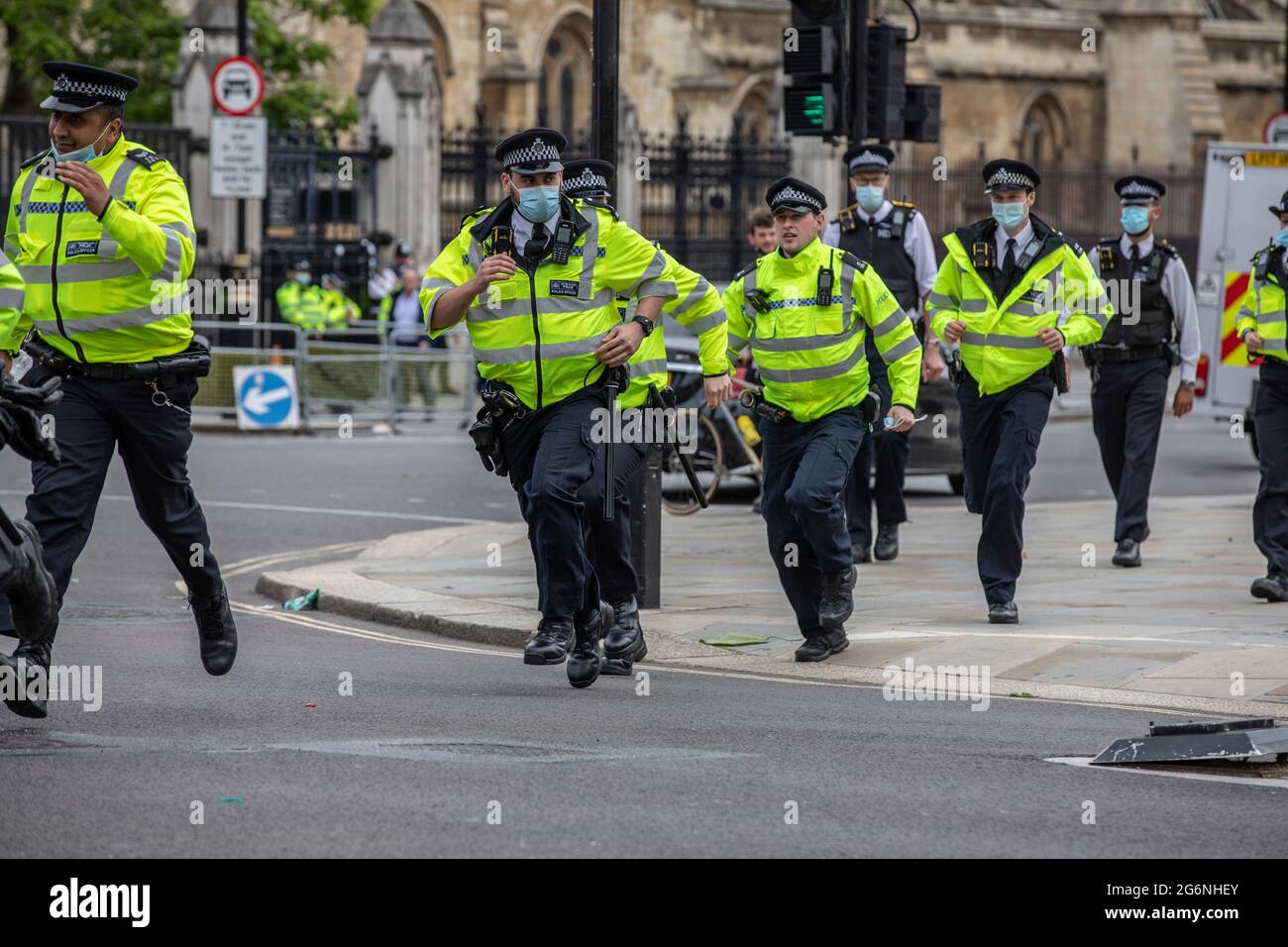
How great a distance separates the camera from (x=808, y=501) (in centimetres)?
898

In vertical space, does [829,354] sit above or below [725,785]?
above

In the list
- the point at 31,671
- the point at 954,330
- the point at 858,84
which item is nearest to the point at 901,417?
the point at 954,330

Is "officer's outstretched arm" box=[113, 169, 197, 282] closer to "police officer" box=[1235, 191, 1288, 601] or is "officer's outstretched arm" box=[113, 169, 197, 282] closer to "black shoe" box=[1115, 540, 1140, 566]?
"police officer" box=[1235, 191, 1288, 601]

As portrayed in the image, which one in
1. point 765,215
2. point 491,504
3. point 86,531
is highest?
point 765,215

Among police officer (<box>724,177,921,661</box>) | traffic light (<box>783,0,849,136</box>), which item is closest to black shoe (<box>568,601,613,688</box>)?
police officer (<box>724,177,921,661</box>)

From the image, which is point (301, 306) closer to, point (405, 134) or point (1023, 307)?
point (405, 134)

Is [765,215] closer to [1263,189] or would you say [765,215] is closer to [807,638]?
[807,638]

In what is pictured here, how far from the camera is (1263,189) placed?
1925cm

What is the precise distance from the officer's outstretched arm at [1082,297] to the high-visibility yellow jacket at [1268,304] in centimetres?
104

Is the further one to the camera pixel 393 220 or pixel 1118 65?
pixel 1118 65

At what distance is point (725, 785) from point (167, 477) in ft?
7.77

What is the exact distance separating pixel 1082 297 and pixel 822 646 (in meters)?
2.25

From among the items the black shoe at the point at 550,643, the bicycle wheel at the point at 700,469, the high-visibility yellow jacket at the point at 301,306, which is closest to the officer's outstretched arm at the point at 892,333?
the black shoe at the point at 550,643

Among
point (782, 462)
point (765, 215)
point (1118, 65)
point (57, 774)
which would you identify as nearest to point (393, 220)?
point (765, 215)
